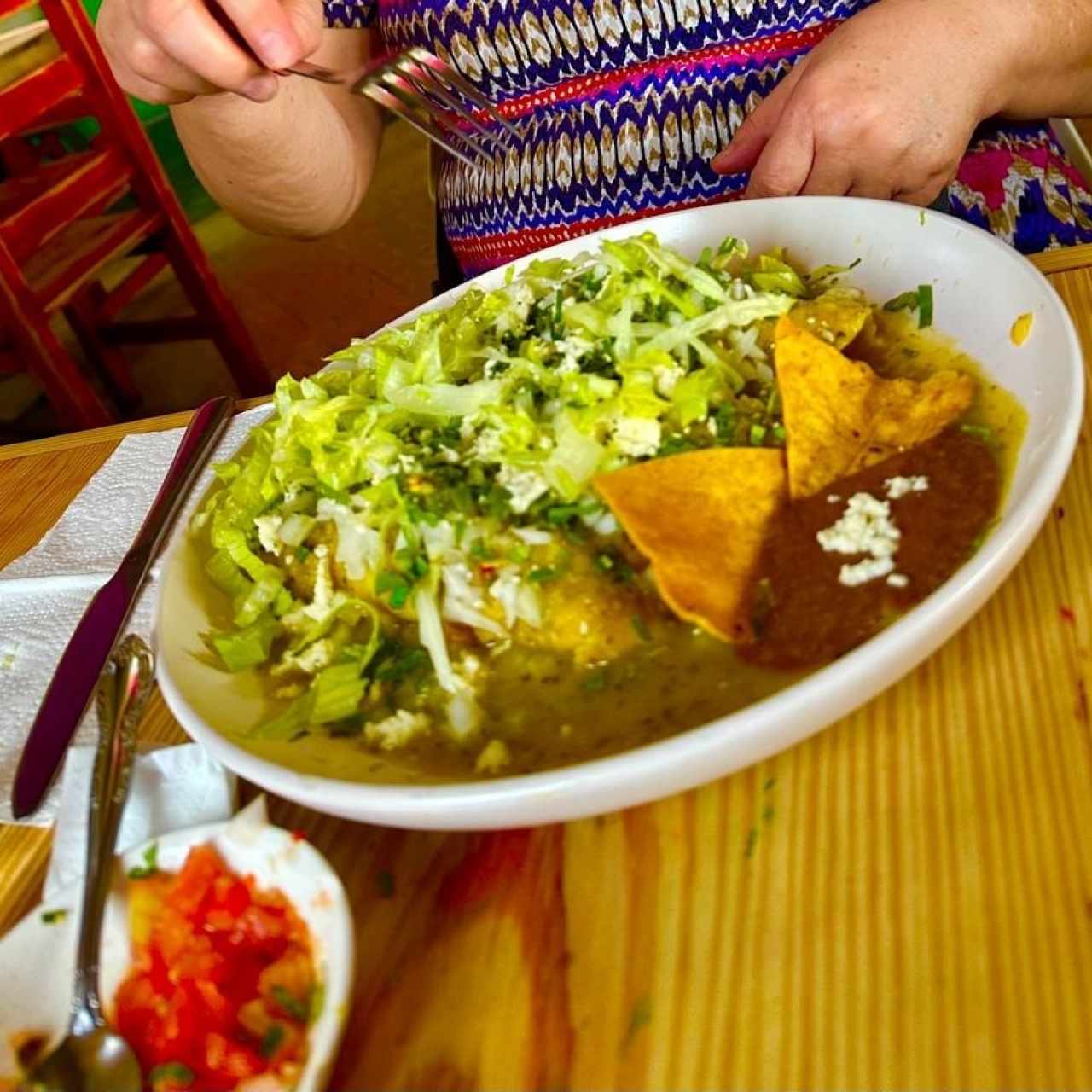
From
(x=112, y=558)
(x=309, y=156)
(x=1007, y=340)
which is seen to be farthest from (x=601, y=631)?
(x=309, y=156)

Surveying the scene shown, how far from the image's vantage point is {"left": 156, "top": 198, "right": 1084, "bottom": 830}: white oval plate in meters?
0.64

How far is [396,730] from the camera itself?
80 cm

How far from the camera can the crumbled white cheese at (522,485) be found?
87 cm

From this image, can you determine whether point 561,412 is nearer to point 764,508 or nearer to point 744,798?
point 764,508

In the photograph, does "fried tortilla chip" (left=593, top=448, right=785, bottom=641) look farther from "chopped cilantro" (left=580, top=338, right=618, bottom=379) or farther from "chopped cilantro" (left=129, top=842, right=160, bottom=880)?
"chopped cilantro" (left=129, top=842, right=160, bottom=880)

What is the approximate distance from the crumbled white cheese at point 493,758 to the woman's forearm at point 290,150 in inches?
42.2

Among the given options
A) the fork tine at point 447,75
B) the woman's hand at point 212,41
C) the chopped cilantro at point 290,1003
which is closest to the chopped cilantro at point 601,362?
the fork tine at point 447,75

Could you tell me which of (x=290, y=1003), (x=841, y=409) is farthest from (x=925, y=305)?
(x=290, y=1003)

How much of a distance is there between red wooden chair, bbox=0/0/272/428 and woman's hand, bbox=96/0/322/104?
61.3 inches

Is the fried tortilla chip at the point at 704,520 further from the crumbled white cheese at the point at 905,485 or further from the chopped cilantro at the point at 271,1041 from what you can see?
the chopped cilantro at the point at 271,1041

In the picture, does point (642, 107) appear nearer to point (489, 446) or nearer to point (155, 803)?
point (489, 446)

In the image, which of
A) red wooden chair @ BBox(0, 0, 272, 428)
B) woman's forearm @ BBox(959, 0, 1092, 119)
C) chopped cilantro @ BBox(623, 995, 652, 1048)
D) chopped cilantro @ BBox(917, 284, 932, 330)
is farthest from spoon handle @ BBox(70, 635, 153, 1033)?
red wooden chair @ BBox(0, 0, 272, 428)

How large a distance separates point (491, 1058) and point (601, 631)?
329 mm

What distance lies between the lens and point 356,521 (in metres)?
0.93
